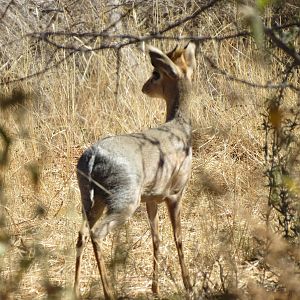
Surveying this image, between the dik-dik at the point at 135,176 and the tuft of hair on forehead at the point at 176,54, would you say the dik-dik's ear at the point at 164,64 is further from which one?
the tuft of hair on forehead at the point at 176,54

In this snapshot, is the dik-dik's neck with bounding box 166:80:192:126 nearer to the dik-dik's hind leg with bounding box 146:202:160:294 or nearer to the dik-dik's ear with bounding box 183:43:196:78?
the dik-dik's ear with bounding box 183:43:196:78

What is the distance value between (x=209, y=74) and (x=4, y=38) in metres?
2.11

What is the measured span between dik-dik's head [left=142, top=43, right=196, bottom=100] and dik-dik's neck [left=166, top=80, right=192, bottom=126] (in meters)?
0.02

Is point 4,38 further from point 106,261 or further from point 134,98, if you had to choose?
point 106,261

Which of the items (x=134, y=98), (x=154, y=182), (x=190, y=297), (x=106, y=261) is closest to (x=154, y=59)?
(x=154, y=182)

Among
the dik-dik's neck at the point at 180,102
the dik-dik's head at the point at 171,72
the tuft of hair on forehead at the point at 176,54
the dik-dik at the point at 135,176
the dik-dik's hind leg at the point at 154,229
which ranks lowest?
the dik-dik's hind leg at the point at 154,229

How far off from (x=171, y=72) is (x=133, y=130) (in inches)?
87.4

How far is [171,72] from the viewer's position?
17.9ft

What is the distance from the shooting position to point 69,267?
17.1 feet

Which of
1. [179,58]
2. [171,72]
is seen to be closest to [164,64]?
[171,72]

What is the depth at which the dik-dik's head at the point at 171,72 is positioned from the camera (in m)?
5.43

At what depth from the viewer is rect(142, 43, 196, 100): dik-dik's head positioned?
543cm

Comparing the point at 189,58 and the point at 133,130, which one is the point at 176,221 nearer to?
the point at 189,58

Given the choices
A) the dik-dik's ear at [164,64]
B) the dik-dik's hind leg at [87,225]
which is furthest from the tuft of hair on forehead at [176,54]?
the dik-dik's hind leg at [87,225]
